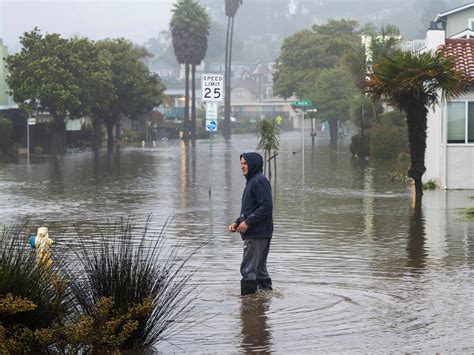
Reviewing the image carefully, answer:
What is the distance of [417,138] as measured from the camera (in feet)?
91.9

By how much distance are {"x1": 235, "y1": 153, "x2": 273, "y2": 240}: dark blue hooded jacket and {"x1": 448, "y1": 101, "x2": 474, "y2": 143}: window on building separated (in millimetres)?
19371

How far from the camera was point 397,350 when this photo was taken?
9812 millimetres

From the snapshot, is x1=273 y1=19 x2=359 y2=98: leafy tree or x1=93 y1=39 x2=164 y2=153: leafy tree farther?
x1=273 y1=19 x2=359 y2=98: leafy tree

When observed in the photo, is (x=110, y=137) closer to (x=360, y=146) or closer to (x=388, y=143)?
(x=360, y=146)

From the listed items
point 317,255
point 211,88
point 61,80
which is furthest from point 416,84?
point 61,80

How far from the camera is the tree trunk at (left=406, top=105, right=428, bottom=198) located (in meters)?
27.7

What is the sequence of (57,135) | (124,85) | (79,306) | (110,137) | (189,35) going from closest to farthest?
(79,306)
(57,135)
(110,137)
(124,85)
(189,35)

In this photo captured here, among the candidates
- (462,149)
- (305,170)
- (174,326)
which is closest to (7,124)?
(305,170)

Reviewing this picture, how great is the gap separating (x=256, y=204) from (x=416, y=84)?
1514 cm

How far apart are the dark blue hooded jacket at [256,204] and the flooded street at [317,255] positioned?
30.2 inches

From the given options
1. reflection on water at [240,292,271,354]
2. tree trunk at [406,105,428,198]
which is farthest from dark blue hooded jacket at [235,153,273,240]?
tree trunk at [406,105,428,198]

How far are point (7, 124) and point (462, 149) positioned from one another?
3869 centimetres

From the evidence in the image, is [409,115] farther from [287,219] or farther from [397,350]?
[397,350]

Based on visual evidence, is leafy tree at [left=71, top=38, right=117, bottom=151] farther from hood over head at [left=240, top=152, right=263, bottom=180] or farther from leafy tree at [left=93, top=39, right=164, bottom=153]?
hood over head at [left=240, top=152, right=263, bottom=180]
